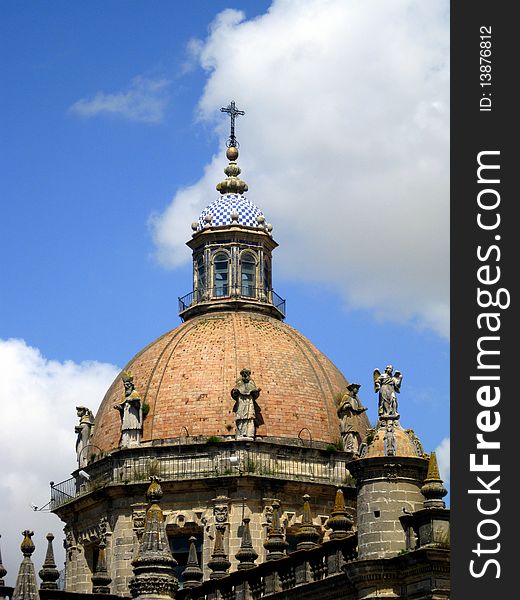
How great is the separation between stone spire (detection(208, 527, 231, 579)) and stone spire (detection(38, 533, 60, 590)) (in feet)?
21.7

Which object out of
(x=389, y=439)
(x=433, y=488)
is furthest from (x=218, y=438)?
(x=433, y=488)

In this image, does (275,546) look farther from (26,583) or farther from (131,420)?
(131,420)

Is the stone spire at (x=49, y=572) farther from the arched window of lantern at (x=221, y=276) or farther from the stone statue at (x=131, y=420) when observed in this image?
the arched window of lantern at (x=221, y=276)

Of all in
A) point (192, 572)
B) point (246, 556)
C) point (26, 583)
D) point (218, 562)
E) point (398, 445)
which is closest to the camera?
point (398, 445)

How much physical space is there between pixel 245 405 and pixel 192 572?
9855 millimetres

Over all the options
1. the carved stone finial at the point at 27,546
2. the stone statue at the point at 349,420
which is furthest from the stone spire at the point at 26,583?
the stone statue at the point at 349,420

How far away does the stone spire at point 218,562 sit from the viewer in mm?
64062

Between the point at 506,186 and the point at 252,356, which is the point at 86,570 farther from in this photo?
the point at 506,186

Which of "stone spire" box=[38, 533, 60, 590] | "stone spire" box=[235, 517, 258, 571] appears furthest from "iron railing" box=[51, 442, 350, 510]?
"stone spire" box=[235, 517, 258, 571]

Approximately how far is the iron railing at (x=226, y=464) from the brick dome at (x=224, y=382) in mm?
934

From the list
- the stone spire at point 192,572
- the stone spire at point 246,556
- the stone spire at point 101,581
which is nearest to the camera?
the stone spire at point 246,556

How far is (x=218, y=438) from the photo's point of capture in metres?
74.1

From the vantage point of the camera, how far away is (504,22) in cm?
3691

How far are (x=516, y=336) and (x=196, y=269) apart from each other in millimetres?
47463
